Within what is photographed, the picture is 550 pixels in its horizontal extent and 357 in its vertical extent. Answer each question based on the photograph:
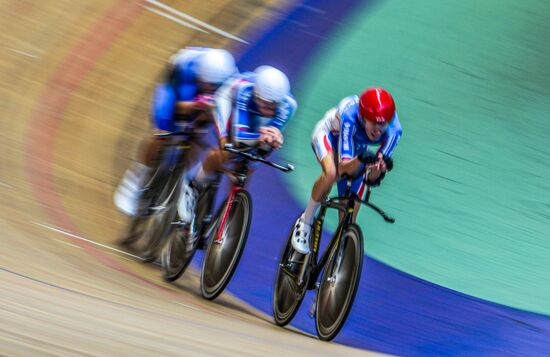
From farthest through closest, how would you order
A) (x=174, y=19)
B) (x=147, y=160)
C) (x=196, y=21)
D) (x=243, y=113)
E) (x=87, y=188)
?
(x=174, y=19) < (x=196, y=21) < (x=87, y=188) < (x=147, y=160) < (x=243, y=113)

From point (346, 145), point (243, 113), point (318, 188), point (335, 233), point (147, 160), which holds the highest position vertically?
point (346, 145)

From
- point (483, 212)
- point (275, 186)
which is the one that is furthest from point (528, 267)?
point (275, 186)

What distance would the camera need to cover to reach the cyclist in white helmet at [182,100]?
648 cm

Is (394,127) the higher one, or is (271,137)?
(394,127)

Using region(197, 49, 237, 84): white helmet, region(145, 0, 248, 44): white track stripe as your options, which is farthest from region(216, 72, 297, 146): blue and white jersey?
region(145, 0, 248, 44): white track stripe

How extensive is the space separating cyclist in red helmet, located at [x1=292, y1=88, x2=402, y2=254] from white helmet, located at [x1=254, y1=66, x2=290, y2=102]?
12.1 inches

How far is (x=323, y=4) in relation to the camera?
11523 millimetres

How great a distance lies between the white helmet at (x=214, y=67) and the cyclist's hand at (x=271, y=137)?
35.5 inches

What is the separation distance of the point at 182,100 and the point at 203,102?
370mm

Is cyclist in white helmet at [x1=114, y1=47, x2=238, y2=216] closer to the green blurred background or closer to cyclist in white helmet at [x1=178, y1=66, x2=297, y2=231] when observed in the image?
cyclist in white helmet at [x1=178, y1=66, x2=297, y2=231]

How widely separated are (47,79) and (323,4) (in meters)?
3.41

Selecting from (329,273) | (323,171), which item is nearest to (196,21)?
(323,171)

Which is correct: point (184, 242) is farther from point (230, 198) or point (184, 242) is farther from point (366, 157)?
point (366, 157)

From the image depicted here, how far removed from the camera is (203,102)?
6.43 metres
